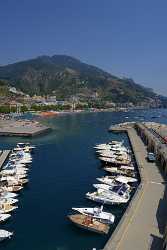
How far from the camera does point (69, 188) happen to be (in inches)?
2258

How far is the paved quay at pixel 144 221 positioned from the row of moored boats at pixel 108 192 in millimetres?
2550

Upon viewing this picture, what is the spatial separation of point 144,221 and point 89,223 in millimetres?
5975

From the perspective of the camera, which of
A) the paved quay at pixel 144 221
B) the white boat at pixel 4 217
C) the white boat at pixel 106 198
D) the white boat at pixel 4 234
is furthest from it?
the white boat at pixel 106 198

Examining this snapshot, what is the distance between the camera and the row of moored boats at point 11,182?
44.4m

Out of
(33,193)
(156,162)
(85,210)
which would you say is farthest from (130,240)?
(156,162)

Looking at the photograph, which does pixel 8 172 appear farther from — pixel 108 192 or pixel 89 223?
pixel 89 223

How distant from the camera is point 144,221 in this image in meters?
38.7

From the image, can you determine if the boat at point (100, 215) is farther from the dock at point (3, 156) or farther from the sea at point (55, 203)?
the dock at point (3, 156)

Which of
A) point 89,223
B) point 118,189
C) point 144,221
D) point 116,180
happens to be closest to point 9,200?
point 89,223

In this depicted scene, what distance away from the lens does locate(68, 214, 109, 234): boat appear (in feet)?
132

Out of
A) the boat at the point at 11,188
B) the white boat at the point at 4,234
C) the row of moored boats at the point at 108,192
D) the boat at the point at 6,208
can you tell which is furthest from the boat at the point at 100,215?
the boat at the point at 11,188

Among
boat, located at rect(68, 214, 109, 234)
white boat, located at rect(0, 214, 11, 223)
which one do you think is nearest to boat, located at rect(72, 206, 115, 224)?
boat, located at rect(68, 214, 109, 234)

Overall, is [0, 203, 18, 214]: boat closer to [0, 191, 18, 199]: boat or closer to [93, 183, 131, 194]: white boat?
[0, 191, 18, 199]: boat

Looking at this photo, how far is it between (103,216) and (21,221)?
931 cm
